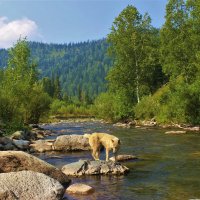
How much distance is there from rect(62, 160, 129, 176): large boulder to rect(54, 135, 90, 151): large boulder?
828 cm

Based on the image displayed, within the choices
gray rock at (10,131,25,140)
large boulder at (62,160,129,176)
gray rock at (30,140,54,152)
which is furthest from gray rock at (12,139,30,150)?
large boulder at (62,160,129,176)

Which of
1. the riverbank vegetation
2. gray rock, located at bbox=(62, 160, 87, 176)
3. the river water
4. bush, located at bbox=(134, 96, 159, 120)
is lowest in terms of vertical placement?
the river water

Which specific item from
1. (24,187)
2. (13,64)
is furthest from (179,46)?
(24,187)

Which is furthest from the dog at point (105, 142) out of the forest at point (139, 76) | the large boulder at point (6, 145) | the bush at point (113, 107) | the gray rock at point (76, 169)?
the bush at point (113, 107)

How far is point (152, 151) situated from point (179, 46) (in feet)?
107

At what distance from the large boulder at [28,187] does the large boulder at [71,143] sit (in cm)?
1386

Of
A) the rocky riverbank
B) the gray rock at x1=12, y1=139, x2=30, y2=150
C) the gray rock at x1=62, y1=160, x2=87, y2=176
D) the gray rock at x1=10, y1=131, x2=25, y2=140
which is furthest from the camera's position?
the gray rock at x1=10, y1=131, x2=25, y2=140

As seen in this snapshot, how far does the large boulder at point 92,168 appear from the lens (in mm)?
16625

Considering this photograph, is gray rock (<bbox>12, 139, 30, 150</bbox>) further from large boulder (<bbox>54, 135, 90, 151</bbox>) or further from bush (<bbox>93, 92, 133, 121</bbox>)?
bush (<bbox>93, 92, 133, 121</bbox>)

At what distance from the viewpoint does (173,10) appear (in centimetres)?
5716

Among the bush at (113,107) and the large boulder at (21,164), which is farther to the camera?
the bush at (113,107)

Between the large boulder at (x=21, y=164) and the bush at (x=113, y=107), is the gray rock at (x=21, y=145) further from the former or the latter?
the bush at (x=113, y=107)

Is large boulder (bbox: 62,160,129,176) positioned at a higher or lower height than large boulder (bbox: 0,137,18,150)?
lower

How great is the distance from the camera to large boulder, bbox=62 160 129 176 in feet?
54.5
